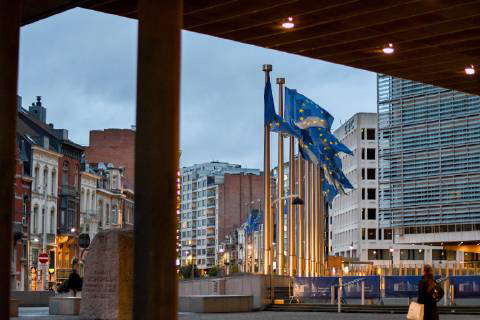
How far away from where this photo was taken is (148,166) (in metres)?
13.0

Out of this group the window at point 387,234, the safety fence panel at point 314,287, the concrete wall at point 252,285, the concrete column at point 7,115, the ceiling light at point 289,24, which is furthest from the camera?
the window at point 387,234

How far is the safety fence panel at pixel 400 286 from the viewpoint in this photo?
155ft

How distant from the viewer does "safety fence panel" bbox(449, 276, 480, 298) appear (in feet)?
155

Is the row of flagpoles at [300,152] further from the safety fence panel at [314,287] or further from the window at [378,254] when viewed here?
the window at [378,254]

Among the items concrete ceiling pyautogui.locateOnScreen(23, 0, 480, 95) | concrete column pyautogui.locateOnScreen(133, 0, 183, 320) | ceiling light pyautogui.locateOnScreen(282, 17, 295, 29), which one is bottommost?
concrete column pyautogui.locateOnScreen(133, 0, 183, 320)

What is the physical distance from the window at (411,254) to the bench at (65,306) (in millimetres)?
103619

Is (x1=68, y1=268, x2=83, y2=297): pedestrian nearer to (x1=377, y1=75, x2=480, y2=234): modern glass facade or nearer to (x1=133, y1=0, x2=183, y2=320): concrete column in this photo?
(x1=133, y1=0, x2=183, y2=320): concrete column

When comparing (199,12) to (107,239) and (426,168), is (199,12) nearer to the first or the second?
(107,239)

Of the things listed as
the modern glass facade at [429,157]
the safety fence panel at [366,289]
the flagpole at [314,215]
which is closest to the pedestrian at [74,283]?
the safety fence panel at [366,289]

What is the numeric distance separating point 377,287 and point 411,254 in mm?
91413

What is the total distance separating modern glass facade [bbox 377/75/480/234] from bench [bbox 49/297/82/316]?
6775 centimetres

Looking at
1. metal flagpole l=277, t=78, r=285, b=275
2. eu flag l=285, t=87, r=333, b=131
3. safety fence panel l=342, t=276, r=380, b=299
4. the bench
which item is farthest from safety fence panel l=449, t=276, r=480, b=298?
the bench

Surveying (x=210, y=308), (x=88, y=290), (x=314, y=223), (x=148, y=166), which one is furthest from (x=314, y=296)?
(x=148, y=166)

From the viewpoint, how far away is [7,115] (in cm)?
1570
